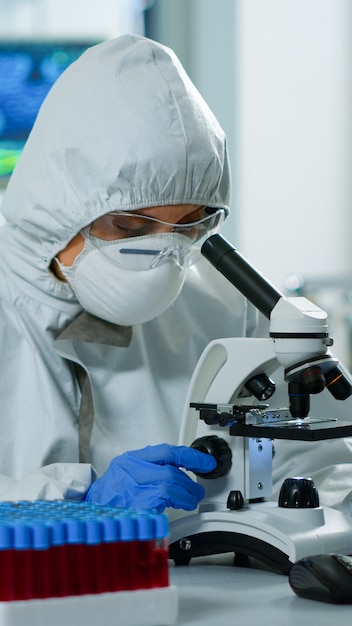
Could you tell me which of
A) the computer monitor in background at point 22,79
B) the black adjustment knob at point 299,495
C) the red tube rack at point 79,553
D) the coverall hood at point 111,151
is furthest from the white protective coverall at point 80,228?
the computer monitor in background at point 22,79

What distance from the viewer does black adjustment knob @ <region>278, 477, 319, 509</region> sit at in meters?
1.29

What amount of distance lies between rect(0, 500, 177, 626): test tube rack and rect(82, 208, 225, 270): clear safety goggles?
66 cm

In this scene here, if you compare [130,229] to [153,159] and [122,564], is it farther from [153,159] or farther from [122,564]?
[122,564]

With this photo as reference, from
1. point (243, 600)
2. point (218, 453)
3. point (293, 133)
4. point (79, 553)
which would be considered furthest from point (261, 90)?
point (79, 553)

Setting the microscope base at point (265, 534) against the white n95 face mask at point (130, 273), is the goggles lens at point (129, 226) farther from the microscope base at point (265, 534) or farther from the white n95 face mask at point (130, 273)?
the microscope base at point (265, 534)

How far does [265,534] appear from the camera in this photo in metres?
1.26

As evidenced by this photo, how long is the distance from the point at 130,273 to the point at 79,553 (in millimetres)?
716

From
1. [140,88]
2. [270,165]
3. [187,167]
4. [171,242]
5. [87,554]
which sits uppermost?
[140,88]

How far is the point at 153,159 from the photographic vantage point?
1.59 m

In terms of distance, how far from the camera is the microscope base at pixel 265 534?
124 centimetres

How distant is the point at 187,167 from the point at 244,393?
0.42 metres

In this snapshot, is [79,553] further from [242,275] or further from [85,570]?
[242,275]

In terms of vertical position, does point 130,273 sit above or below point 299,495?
above

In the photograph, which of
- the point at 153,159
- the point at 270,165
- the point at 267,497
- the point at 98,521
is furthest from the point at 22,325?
the point at 270,165
